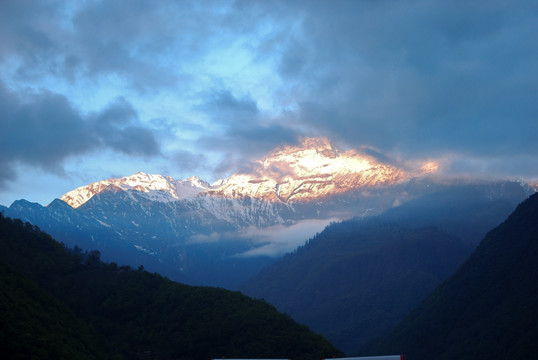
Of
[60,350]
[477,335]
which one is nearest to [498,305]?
[477,335]

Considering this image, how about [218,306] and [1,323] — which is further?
[218,306]

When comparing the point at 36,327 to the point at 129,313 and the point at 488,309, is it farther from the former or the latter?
the point at 488,309

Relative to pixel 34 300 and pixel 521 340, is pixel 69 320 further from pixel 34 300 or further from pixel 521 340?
pixel 521 340

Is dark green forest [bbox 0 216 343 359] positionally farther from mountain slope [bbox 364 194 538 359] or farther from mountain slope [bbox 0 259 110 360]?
mountain slope [bbox 364 194 538 359]

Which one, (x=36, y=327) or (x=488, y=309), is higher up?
(x=488, y=309)

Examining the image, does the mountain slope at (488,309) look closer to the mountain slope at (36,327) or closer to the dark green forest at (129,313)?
the dark green forest at (129,313)

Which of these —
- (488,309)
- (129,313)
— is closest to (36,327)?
(129,313)
